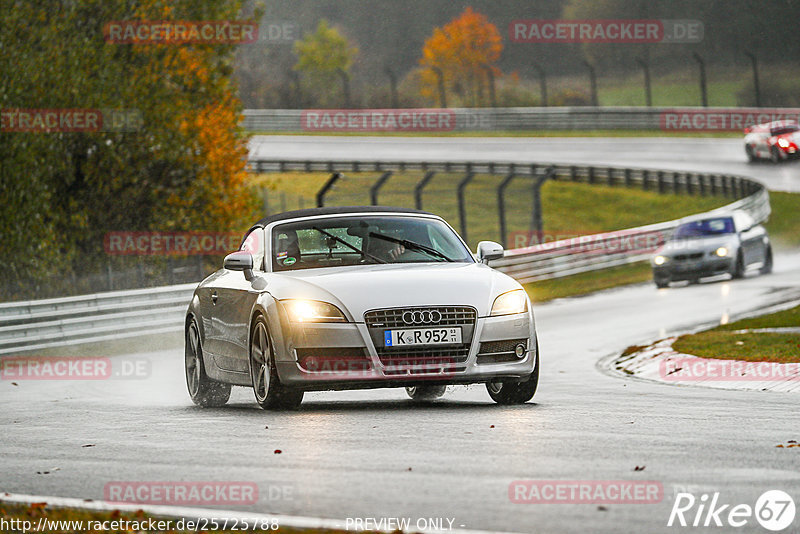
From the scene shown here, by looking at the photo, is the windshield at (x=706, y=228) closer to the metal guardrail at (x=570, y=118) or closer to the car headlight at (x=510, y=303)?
the car headlight at (x=510, y=303)

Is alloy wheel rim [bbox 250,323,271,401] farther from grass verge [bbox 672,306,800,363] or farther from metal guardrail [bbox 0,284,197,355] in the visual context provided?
metal guardrail [bbox 0,284,197,355]

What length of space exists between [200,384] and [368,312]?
2825 mm

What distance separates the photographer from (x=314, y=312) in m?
10.2

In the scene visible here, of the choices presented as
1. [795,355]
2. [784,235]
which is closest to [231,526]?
[795,355]

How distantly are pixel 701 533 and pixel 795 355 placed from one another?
32.7 ft

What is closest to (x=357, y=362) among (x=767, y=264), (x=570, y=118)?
(x=767, y=264)

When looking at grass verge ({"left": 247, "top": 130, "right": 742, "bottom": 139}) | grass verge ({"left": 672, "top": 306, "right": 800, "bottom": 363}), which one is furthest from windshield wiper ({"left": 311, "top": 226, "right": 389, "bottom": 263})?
grass verge ({"left": 247, "top": 130, "right": 742, "bottom": 139})

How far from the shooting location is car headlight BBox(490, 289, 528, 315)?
1051cm

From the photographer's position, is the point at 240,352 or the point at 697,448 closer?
the point at 697,448

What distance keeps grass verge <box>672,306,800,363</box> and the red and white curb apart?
9.56 meters

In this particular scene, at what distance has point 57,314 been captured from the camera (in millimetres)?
20625

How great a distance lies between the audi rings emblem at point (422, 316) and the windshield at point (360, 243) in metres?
1.04

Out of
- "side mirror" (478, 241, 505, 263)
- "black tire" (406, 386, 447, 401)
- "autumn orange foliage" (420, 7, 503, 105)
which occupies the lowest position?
"black tire" (406, 386, 447, 401)

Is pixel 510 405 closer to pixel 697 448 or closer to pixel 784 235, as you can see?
pixel 697 448
